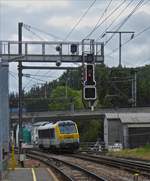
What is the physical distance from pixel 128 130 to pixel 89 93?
59.2m

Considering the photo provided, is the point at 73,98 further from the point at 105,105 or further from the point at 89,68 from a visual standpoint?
the point at 89,68

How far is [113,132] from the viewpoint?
8344cm

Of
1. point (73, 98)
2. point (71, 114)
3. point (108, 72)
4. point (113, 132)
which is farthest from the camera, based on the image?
point (73, 98)

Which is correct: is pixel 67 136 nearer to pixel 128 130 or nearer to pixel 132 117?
pixel 128 130

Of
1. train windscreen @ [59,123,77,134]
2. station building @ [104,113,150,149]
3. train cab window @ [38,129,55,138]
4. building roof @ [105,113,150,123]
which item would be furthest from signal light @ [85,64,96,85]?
building roof @ [105,113,150,123]

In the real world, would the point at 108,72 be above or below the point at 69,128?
above

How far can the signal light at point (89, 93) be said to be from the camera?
2141 cm

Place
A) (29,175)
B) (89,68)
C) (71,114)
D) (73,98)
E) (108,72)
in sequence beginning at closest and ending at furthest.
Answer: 1. (89,68)
2. (29,175)
3. (71,114)
4. (108,72)
5. (73,98)

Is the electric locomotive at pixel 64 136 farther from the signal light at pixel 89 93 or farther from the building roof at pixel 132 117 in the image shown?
the signal light at pixel 89 93

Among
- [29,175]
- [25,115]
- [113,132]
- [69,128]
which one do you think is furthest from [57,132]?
[25,115]

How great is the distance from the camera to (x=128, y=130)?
80.1 m

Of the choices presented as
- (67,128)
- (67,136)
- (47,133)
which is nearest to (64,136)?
(67,136)

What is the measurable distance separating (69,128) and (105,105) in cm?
7659

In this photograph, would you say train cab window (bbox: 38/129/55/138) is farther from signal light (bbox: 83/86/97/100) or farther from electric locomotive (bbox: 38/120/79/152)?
signal light (bbox: 83/86/97/100)
